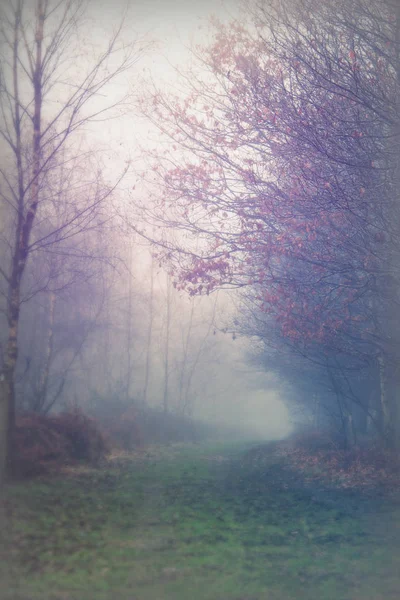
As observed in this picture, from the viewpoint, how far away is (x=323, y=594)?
4375mm

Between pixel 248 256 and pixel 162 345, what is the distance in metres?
26.1

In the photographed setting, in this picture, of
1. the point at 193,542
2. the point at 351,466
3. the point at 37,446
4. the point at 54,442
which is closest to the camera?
the point at 193,542

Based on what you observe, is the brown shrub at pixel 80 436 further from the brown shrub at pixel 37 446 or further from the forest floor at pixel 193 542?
the forest floor at pixel 193 542

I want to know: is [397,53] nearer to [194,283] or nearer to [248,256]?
[248,256]

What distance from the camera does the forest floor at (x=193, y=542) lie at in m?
4.38

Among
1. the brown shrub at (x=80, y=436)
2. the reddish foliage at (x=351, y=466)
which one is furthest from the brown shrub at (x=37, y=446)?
the reddish foliage at (x=351, y=466)

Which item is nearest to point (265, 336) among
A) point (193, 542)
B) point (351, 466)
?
point (351, 466)

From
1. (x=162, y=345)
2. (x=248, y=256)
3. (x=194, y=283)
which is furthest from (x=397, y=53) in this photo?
(x=162, y=345)

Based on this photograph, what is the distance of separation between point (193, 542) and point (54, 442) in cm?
565

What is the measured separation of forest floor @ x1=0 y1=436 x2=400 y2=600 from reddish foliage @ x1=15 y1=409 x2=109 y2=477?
61cm

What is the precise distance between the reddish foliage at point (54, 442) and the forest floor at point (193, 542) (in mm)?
611

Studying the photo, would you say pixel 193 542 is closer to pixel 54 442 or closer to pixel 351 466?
pixel 54 442

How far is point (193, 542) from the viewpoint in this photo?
566 centimetres

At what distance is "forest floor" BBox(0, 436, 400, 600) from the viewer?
438 cm
